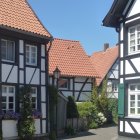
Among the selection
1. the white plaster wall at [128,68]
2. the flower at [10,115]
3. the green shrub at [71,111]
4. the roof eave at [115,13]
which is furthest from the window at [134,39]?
the green shrub at [71,111]

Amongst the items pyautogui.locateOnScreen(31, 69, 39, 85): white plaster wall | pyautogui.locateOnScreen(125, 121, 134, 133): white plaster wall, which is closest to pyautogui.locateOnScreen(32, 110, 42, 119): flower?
pyautogui.locateOnScreen(31, 69, 39, 85): white plaster wall

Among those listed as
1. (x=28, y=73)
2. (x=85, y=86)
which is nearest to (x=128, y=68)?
(x=28, y=73)

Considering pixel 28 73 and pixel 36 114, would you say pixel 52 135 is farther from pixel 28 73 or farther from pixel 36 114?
pixel 28 73

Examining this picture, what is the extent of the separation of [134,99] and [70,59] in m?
12.3

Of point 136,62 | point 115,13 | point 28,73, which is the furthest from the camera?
point 28,73

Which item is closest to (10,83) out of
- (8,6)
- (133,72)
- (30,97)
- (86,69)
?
(30,97)

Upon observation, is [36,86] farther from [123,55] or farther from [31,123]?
[123,55]

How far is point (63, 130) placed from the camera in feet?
77.3

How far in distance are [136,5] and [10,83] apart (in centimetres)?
702

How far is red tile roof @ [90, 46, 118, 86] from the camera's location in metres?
35.0

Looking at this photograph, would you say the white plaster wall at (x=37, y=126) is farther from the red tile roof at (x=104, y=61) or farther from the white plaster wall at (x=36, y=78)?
the red tile roof at (x=104, y=61)

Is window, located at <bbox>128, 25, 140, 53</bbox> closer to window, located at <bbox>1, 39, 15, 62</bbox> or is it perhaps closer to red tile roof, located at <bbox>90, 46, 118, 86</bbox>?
window, located at <bbox>1, 39, 15, 62</bbox>

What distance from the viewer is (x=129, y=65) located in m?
19.3

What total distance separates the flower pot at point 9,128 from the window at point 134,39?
21.6 ft
